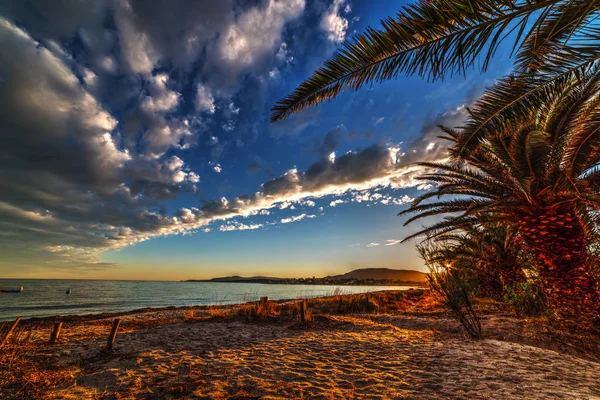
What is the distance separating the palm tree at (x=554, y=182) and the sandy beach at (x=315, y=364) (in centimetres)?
111

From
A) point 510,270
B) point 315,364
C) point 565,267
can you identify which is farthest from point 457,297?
point 510,270

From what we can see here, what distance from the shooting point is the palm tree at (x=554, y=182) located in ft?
15.0

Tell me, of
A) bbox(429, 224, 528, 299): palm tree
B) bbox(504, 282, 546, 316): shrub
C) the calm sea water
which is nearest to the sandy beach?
bbox(504, 282, 546, 316): shrub

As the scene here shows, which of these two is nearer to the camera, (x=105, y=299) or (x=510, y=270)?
(x=510, y=270)

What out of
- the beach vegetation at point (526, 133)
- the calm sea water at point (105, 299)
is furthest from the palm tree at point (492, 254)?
the calm sea water at point (105, 299)

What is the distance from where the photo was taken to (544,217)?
623 centimetres

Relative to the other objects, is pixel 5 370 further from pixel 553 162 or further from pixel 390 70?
pixel 553 162

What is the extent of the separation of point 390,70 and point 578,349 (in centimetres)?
679

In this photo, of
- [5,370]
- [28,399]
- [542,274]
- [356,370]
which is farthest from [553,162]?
[5,370]

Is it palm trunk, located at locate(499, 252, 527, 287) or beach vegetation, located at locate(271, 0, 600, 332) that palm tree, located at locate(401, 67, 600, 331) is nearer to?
beach vegetation, located at locate(271, 0, 600, 332)

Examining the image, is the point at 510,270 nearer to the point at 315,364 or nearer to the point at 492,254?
the point at 492,254

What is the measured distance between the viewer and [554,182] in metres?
6.00

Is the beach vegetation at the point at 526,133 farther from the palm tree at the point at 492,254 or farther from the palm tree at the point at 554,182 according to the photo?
the palm tree at the point at 492,254

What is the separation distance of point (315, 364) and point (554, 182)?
6.82 meters
